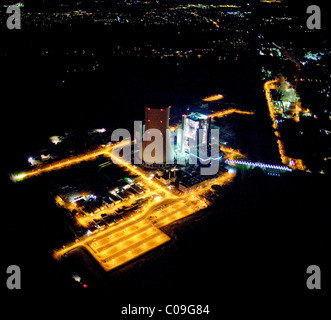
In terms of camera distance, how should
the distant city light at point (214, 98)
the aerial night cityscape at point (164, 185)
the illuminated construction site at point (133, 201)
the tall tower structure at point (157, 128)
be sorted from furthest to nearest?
the distant city light at point (214, 98) → the tall tower structure at point (157, 128) → the illuminated construction site at point (133, 201) → the aerial night cityscape at point (164, 185)

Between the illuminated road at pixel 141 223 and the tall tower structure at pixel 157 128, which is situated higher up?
the tall tower structure at pixel 157 128

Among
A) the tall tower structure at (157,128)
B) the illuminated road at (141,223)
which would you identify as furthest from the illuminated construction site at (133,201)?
the tall tower structure at (157,128)

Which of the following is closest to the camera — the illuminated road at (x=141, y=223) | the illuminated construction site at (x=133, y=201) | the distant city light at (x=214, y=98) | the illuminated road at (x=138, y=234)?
the illuminated road at (x=138, y=234)

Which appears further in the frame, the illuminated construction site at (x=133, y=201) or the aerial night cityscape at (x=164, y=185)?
the illuminated construction site at (x=133, y=201)

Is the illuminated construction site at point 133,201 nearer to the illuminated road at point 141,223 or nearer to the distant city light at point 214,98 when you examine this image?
the illuminated road at point 141,223
